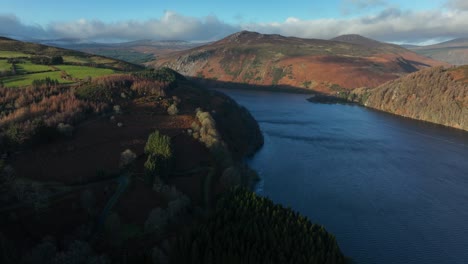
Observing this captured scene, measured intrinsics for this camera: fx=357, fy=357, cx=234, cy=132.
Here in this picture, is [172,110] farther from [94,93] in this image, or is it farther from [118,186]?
[118,186]

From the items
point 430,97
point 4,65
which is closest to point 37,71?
point 4,65

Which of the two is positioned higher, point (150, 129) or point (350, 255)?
point (150, 129)

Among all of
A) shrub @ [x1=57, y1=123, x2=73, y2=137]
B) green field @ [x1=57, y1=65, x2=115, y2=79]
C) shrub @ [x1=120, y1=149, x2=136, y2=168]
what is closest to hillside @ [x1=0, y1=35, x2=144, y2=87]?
green field @ [x1=57, y1=65, x2=115, y2=79]

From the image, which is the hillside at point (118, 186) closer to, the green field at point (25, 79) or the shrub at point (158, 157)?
the shrub at point (158, 157)

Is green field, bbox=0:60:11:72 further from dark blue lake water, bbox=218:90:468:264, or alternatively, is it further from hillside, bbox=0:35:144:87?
dark blue lake water, bbox=218:90:468:264

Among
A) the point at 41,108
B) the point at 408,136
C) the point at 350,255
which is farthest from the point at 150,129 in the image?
the point at 408,136

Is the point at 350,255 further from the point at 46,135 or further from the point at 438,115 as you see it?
the point at 438,115

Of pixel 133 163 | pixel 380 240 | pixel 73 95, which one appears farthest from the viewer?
pixel 73 95
